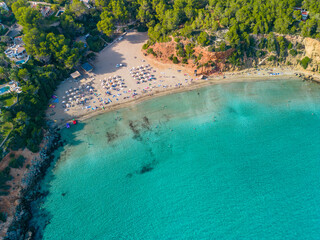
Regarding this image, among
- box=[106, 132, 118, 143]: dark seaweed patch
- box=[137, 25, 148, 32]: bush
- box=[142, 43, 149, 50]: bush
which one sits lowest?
box=[106, 132, 118, 143]: dark seaweed patch

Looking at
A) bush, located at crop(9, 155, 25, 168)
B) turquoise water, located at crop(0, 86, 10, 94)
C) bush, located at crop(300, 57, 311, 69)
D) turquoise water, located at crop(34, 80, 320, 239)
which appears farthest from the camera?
bush, located at crop(300, 57, 311, 69)

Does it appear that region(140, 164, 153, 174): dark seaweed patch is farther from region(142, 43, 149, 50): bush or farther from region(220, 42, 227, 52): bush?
region(142, 43, 149, 50): bush

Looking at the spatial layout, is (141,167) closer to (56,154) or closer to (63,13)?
(56,154)

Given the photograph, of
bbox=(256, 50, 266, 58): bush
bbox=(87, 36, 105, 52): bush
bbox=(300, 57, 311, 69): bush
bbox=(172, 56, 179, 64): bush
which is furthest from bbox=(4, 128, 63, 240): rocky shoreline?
bbox=(300, 57, 311, 69): bush

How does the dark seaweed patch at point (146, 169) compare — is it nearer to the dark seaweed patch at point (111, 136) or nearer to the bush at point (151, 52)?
the dark seaweed patch at point (111, 136)

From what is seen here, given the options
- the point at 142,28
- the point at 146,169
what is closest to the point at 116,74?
the point at 142,28

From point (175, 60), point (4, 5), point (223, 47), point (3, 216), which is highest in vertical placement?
point (4, 5)

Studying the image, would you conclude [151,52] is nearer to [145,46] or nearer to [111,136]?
[145,46]
